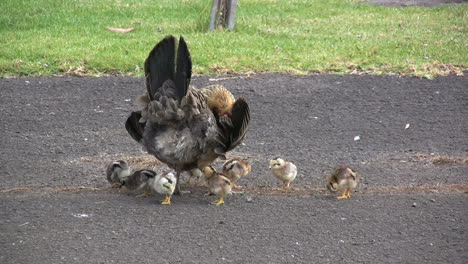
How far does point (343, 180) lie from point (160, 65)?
1834 mm

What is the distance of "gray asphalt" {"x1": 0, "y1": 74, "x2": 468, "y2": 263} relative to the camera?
18.6 feet

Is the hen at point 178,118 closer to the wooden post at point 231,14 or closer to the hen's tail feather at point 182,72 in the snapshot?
the hen's tail feather at point 182,72

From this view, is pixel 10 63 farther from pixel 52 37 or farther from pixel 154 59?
pixel 154 59

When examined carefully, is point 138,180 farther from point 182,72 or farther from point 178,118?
point 182,72

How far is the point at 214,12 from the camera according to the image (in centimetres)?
1252

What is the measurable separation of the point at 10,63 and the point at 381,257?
683 centimetres

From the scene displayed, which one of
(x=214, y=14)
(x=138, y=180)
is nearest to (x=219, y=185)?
(x=138, y=180)

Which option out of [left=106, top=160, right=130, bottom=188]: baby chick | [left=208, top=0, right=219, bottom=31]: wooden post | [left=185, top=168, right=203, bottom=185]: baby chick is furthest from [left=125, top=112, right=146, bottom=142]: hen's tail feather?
[left=208, top=0, right=219, bottom=31]: wooden post

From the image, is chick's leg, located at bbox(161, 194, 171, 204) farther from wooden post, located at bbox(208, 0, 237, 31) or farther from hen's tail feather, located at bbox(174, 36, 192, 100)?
wooden post, located at bbox(208, 0, 237, 31)

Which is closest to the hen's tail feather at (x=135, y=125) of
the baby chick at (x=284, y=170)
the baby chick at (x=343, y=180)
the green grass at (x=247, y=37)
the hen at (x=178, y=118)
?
the hen at (x=178, y=118)

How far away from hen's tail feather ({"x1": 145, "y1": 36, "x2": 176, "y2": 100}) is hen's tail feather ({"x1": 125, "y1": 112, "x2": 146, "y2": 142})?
1.11ft

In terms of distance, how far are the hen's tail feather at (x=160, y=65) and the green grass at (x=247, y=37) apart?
154 inches

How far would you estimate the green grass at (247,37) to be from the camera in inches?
425

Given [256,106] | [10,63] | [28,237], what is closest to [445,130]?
[256,106]
